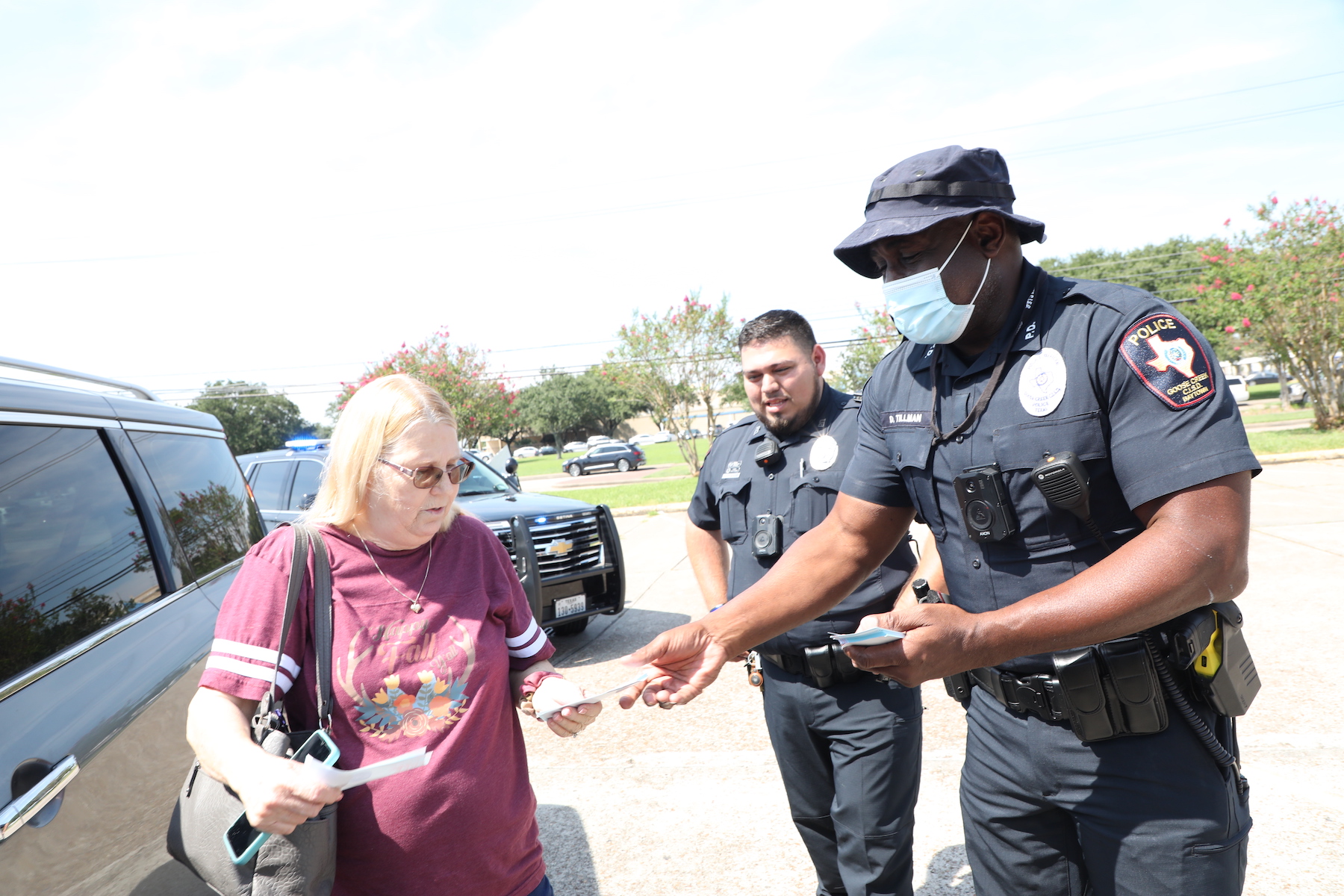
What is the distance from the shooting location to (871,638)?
155 cm

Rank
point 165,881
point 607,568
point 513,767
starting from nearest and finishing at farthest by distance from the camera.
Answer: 1. point 165,881
2. point 513,767
3. point 607,568

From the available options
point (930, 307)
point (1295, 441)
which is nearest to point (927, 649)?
point (930, 307)

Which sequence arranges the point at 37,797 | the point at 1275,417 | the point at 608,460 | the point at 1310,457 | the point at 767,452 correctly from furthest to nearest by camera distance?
the point at 608,460 < the point at 1275,417 < the point at 1310,457 < the point at 767,452 < the point at 37,797

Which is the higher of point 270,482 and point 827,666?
point 270,482

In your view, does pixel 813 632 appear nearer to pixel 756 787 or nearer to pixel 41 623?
pixel 756 787

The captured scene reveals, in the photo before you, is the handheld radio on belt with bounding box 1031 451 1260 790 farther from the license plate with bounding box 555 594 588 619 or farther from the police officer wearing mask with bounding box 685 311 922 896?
the license plate with bounding box 555 594 588 619

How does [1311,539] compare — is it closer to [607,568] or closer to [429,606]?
[607,568]

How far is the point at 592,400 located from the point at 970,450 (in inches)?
3205

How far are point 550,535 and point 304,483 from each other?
2583mm

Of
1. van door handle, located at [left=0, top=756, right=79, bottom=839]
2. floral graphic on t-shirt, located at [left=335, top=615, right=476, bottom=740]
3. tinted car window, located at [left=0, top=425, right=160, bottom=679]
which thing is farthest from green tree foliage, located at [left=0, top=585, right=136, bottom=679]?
floral graphic on t-shirt, located at [left=335, top=615, right=476, bottom=740]

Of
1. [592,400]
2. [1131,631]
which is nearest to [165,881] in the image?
[1131,631]

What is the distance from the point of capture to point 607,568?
23.2 ft

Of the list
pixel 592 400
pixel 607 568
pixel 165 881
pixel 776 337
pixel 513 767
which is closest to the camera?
pixel 165 881

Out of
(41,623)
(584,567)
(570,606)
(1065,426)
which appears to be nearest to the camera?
(1065,426)
